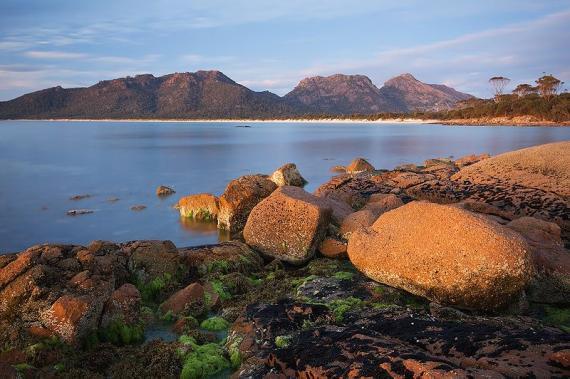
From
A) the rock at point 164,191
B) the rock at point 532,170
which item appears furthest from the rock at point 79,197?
the rock at point 532,170

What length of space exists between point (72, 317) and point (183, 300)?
1.94 metres

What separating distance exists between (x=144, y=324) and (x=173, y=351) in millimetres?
1262

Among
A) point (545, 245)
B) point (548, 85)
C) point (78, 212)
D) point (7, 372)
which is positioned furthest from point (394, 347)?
point (548, 85)

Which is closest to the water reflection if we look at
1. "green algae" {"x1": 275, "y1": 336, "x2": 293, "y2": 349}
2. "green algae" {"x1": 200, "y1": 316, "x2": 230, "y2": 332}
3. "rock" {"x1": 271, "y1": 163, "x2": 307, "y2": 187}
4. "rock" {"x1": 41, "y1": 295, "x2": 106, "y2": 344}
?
"rock" {"x1": 271, "y1": 163, "x2": 307, "y2": 187}

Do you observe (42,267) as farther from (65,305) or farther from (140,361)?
(140,361)

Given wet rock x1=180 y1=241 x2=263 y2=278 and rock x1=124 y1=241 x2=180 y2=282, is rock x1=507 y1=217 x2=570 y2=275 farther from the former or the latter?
rock x1=124 y1=241 x2=180 y2=282

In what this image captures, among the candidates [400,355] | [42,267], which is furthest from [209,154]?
[400,355]

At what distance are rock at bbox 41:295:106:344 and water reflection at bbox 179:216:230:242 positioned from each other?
7534 mm

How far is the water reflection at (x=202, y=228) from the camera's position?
15213mm

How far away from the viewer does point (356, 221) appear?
36.9 feet

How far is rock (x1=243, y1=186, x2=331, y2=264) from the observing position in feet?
35.0

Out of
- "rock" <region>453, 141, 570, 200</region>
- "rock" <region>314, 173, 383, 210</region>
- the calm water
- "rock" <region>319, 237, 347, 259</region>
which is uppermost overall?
"rock" <region>453, 141, 570, 200</region>

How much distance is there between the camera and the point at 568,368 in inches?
176

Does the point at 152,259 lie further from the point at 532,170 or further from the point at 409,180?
the point at 532,170
